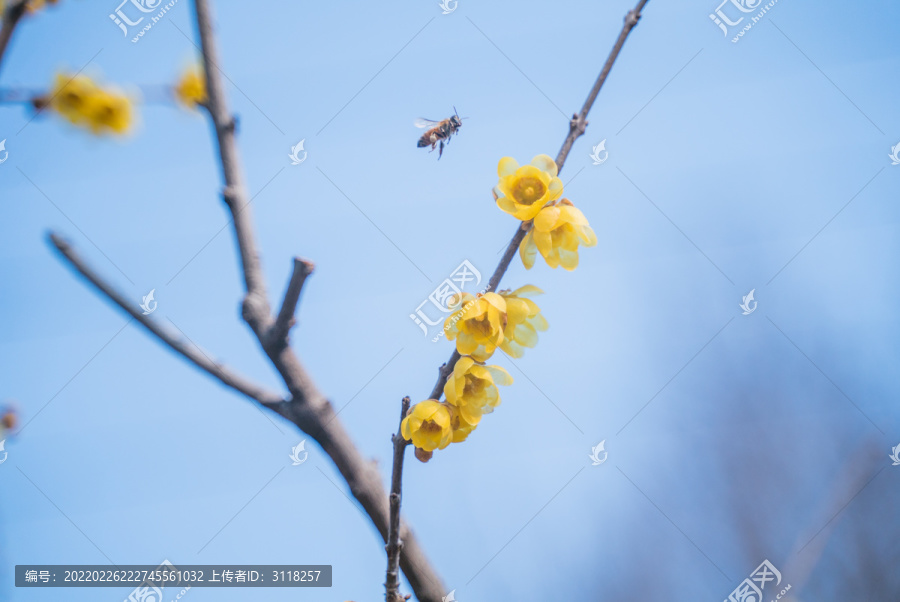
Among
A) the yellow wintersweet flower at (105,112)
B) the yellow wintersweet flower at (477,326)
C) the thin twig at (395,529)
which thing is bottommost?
the thin twig at (395,529)

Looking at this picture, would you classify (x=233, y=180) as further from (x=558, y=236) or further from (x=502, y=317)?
(x=558, y=236)

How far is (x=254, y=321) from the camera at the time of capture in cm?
137

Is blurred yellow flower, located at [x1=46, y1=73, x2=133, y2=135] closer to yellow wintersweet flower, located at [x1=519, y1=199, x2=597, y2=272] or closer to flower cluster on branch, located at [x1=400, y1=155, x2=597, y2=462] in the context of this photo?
flower cluster on branch, located at [x1=400, y1=155, x2=597, y2=462]

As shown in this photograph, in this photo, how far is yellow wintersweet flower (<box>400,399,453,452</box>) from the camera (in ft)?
5.06

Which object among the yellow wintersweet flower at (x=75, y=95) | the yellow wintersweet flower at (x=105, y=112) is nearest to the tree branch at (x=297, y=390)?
the yellow wintersweet flower at (x=75, y=95)

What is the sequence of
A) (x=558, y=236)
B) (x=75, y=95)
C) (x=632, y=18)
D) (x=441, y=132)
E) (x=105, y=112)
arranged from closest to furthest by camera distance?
1. (x=632, y=18)
2. (x=558, y=236)
3. (x=441, y=132)
4. (x=75, y=95)
5. (x=105, y=112)

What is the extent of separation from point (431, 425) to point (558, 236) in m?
0.76

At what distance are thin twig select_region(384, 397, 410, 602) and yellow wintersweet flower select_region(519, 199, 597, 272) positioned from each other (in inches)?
29.0

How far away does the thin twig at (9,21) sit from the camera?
166 centimetres

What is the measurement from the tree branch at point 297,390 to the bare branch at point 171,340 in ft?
0.25

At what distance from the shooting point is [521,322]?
1.89m

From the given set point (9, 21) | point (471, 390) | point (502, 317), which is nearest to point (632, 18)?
point (502, 317)

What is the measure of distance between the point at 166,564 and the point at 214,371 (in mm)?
1465

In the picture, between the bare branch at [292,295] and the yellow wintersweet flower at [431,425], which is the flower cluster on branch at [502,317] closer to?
the yellow wintersweet flower at [431,425]
